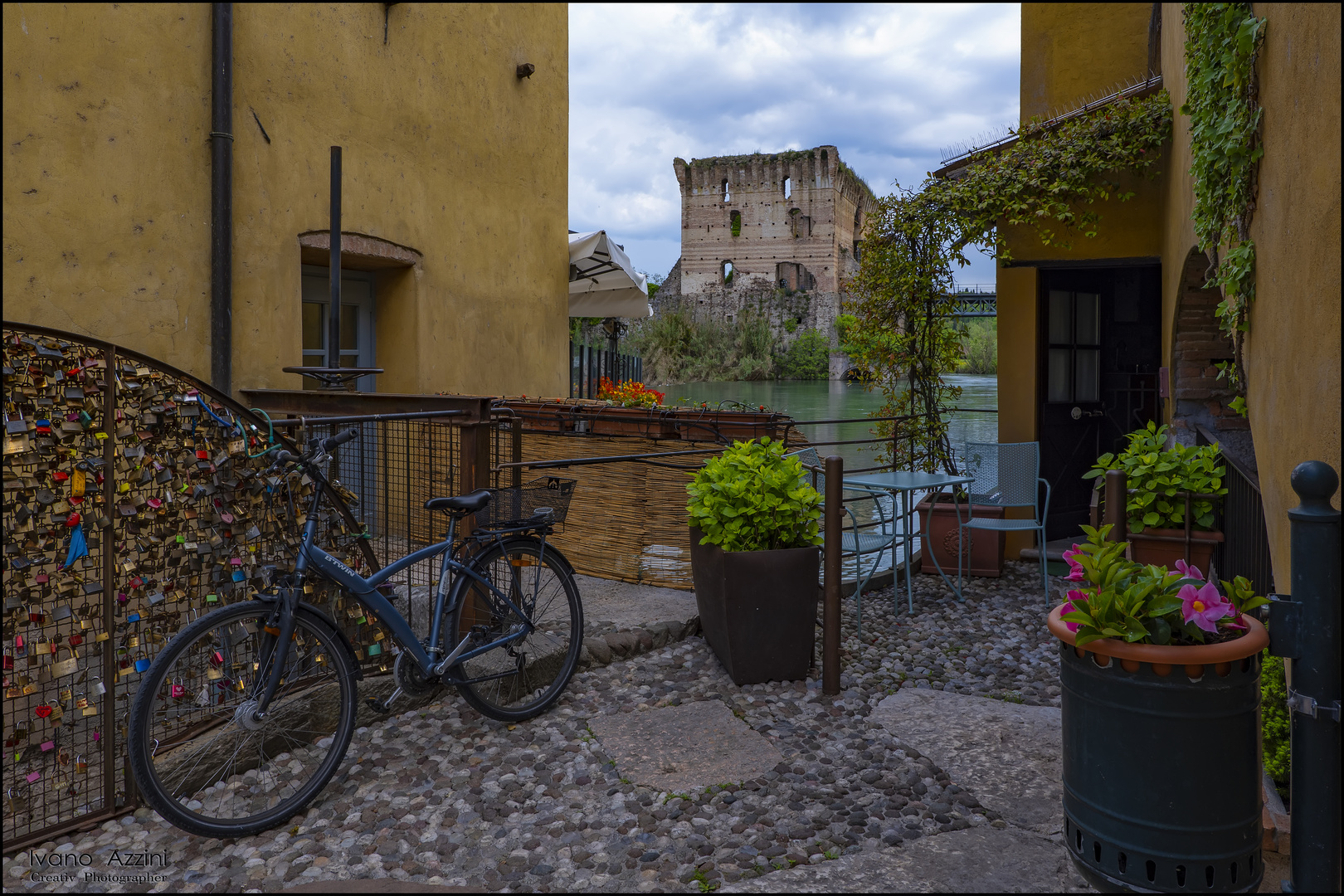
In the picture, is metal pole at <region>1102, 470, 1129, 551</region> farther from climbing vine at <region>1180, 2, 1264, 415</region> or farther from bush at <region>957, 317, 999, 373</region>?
bush at <region>957, 317, 999, 373</region>

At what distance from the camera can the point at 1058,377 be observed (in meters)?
6.42

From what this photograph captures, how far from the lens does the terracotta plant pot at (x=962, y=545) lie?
560cm

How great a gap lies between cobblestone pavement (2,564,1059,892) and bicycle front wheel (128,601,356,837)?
0.33 feet

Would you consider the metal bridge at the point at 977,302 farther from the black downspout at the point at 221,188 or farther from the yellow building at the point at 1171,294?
the black downspout at the point at 221,188

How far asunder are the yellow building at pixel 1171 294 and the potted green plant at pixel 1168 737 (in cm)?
54

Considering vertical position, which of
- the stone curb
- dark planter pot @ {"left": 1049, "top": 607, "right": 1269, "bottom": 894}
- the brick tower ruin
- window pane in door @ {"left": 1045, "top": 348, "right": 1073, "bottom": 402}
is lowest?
the stone curb

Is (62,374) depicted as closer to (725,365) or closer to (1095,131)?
(1095,131)

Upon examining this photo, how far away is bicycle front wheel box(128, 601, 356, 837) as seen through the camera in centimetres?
226

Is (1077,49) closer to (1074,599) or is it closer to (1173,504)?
(1173,504)

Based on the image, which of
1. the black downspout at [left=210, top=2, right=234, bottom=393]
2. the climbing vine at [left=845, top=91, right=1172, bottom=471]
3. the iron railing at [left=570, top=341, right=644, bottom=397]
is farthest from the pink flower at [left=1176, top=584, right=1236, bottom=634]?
the iron railing at [left=570, top=341, right=644, bottom=397]

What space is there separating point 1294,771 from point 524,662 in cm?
235

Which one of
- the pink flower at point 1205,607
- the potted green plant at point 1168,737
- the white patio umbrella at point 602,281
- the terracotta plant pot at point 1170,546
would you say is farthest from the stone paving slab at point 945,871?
the white patio umbrella at point 602,281

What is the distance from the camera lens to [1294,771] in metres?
1.56

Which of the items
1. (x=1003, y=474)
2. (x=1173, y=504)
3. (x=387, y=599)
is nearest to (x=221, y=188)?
(x=387, y=599)
